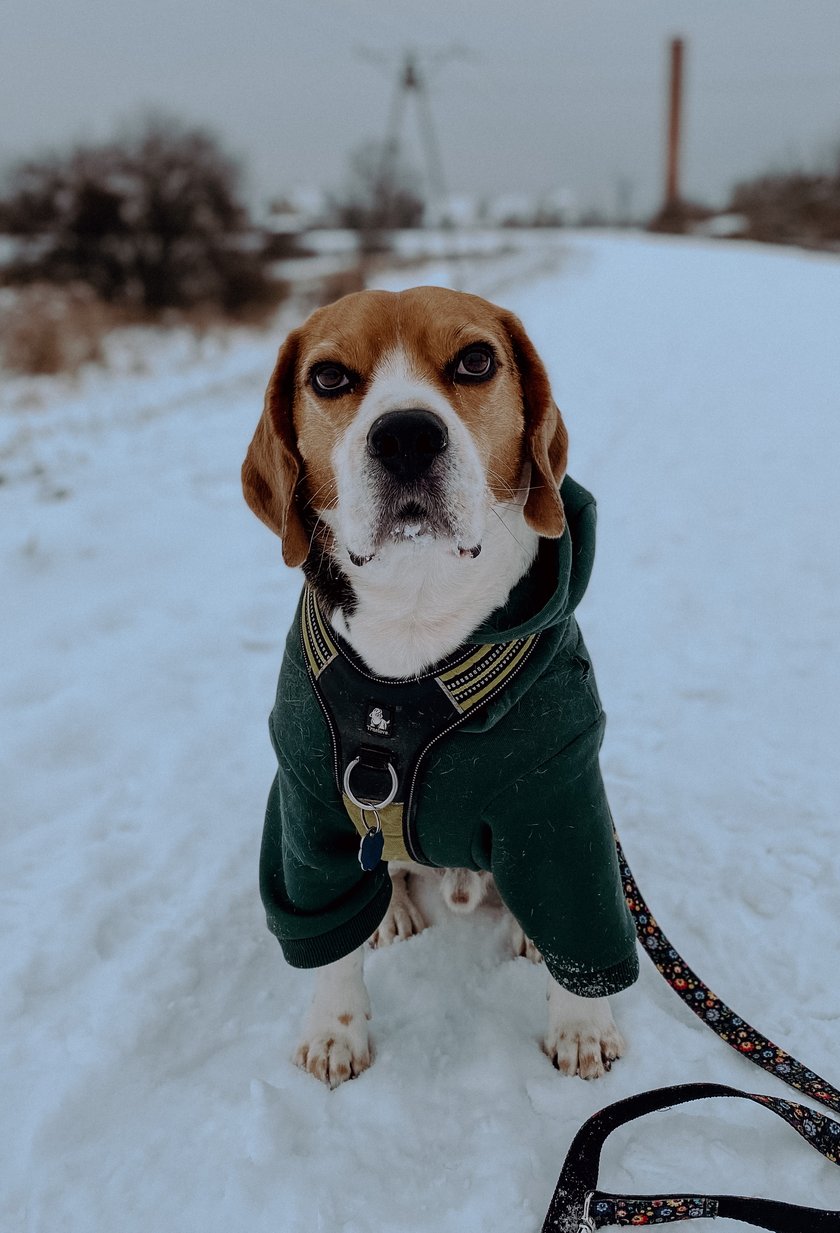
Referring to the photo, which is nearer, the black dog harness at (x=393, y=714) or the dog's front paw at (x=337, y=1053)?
the black dog harness at (x=393, y=714)

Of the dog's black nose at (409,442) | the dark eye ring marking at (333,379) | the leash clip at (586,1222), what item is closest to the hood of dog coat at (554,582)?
the dog's black nose at (409,442)

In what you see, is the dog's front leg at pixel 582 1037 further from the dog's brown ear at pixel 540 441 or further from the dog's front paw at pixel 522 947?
the dog's brown ear at pixel 540 441

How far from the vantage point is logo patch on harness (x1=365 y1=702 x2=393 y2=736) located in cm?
198

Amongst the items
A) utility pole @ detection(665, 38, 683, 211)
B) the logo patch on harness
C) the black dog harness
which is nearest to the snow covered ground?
the black dog harness

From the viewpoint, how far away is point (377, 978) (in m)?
2.42

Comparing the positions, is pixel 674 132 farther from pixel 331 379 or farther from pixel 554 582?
pixel 554 582

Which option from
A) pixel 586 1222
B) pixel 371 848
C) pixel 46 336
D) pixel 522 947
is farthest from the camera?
pixel 46 336

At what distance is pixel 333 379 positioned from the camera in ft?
7.43

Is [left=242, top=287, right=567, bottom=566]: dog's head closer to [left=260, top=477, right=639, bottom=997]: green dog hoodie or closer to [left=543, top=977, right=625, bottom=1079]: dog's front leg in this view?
[left=260, top=477, right=639, bottom=997]: green dog hoodie

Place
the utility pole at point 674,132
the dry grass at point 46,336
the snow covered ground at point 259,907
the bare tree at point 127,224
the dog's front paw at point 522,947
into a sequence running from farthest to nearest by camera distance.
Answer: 1. the utility pole at point 674,132
2. the bare tree at point 127,224
3. the dry grass at point 46,336
4. the dog's front paw at point 522,947
5. the snow covered ground at point 259,907

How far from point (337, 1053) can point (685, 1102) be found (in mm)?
805

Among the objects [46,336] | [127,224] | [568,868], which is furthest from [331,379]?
[127,224]

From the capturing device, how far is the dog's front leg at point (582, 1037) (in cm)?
210

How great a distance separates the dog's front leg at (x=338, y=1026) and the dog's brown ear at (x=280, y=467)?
1.05 meters
